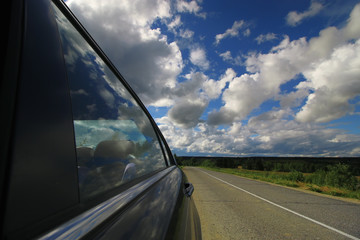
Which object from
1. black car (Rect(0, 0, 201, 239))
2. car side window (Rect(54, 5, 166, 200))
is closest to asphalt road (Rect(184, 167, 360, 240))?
car side window (Rect(54, 5, 166, 200))

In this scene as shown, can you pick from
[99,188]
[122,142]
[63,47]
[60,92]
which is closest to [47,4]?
[63,47]

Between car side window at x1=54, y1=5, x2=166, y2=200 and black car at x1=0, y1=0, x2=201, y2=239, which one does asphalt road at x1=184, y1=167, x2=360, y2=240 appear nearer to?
car side window at x1=54, y1=5, x2=166, y2=200

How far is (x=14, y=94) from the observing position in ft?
1.53

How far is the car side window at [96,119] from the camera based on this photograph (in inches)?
32.6

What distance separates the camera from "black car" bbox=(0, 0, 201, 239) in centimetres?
44

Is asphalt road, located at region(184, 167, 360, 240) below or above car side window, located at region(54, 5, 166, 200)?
below

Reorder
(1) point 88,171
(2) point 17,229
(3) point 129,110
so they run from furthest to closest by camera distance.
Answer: (3) point 129,110
(1) point 88,171
(2) point 17,229

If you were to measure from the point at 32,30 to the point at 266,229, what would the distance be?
5657 millimetres

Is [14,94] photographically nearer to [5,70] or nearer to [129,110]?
[5,70]

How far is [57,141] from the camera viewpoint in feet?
1.98

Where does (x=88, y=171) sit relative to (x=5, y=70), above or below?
below

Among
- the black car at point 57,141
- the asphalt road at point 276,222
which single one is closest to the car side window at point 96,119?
the black car at point 57,141

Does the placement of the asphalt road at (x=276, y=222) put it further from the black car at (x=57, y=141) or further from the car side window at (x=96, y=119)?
the black car at (x=57, y=141)

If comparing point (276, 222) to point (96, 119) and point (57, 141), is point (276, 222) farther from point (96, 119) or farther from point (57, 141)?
point (57, 141)
